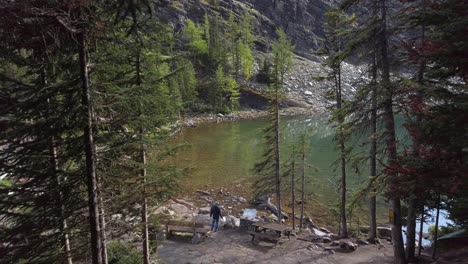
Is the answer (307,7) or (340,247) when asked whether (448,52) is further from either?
(307,7)

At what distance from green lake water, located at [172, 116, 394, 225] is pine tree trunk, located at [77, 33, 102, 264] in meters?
10.5

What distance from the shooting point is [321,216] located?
25625 mm

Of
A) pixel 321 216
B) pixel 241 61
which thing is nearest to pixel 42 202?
pixel 321 216

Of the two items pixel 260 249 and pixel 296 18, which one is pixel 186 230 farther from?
pixel 296 18

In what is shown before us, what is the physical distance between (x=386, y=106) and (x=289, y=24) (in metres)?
112

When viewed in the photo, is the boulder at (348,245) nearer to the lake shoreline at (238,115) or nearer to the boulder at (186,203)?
the boulder at (186,203)

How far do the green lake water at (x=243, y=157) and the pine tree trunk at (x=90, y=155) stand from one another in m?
10.5

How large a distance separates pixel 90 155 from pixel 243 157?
32653mm

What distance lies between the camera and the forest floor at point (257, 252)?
1480cm

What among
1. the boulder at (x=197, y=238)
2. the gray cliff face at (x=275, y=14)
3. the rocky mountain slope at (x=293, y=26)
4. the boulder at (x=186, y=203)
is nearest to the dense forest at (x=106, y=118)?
the boulder at (x=197, y=238)

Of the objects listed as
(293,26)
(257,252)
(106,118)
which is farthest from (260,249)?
(293,26)

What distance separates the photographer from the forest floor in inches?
583

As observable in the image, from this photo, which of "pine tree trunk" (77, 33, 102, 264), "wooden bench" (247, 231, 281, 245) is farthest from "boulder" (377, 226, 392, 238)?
"pine tree trunk" (77, 33, 102, 264)

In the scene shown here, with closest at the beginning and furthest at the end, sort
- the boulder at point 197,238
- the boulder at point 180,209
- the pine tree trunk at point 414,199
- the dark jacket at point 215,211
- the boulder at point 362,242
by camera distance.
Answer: the pine tree trunk at point 414,199, the boulder at point 197,238, the boulder at point 362,242, the dark jacket at point 215,211, the boulder at point 180,209
